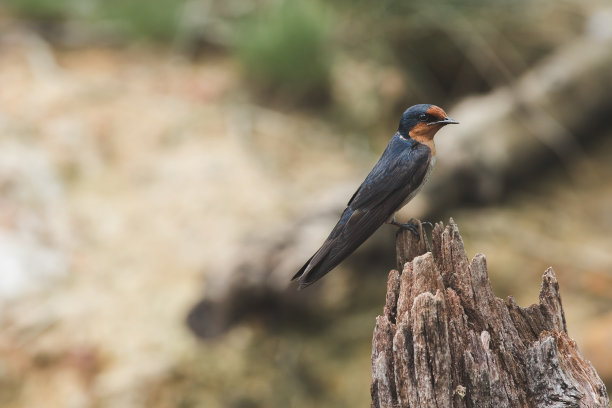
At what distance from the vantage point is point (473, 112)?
662 cm

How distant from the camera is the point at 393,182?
3.66m

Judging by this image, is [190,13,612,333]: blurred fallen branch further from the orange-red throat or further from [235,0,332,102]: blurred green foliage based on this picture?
the orange-red throat

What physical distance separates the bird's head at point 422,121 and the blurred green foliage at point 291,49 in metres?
2.99

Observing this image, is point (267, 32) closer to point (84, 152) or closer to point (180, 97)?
point (180, 97)

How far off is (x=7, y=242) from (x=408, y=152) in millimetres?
3195

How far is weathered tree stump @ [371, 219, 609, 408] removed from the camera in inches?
97.4

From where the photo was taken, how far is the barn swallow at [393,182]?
11.5ft

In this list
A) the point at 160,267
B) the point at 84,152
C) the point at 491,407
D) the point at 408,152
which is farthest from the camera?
the point at 84,152

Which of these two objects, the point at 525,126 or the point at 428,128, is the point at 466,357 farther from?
the point at 525,126

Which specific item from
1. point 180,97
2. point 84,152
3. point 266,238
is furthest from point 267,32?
point 266,238

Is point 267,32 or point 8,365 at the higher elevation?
point 267,32

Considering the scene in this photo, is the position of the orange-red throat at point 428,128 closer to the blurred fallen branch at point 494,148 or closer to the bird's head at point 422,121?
the bird's head at point 422,121

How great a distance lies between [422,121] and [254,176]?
8.66 feet

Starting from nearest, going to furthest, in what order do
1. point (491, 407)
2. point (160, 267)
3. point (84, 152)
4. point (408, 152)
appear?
point (491, 407), point (408, 152), point (160, 267), point (84, 152)
